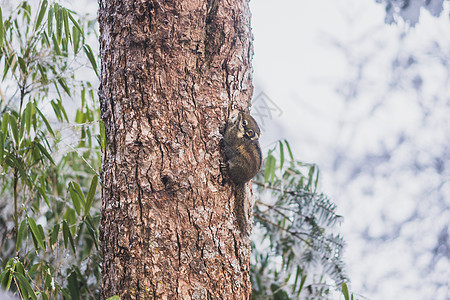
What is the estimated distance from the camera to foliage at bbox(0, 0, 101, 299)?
3.79ft

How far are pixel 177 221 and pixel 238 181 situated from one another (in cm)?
20

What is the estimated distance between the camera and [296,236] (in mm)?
1768

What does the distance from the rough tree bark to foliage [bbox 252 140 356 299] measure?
584 millimetres

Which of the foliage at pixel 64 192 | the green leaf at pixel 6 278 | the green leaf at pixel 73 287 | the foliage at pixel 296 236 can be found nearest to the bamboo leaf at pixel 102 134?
the foliage at pixel 64 192

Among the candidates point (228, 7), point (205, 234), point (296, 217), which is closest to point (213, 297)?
point (205, 234)

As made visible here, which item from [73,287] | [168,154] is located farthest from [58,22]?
[73,287]

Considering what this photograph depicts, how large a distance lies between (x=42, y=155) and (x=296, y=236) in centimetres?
107

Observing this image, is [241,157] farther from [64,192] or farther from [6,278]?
[64,192]

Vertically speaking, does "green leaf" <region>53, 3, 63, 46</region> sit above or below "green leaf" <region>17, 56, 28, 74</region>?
above

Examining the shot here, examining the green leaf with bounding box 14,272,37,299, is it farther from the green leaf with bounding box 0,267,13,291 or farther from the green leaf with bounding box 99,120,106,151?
the green leaf with bounding box 99,120,106,151

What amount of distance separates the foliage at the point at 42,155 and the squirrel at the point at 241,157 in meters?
0.35

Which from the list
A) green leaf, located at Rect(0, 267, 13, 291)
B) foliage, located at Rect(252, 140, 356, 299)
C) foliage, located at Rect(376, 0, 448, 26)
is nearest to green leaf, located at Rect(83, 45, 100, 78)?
green leaf, located at Rect(0, 267, 13, 291)

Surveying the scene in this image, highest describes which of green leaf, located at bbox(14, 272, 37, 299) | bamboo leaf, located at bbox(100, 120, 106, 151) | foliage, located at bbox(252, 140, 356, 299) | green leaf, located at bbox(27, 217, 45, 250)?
foliage, located at bbox(252, 140, 356, 299)

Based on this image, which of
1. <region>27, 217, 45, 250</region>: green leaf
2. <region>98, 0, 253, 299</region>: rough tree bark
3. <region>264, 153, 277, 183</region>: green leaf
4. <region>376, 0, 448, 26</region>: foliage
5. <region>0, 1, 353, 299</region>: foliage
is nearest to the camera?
<region>98, 0, 253, 299</region>: rough tree bark
